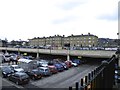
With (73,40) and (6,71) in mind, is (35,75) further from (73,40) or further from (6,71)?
(73,40)

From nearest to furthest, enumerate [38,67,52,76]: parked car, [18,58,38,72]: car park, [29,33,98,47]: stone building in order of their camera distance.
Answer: [38,67,52,76]: parked car → [18,58,38,72]: car park → [29,33,98,47]: stone building

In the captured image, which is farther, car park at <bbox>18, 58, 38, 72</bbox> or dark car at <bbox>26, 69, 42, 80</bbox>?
car park at <bbox>18, 58, 38, 72</bbox>

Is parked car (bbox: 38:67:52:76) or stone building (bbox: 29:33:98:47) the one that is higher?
stone building (bbox: 29:33:98:47)

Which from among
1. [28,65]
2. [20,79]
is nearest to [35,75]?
[20,79]

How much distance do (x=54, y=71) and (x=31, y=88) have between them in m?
10.0

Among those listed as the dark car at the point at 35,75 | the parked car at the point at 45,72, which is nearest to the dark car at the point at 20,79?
the dark car at the point at 35,75

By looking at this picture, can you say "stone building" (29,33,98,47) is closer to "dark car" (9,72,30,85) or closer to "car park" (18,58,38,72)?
"car park" (18,58,38,72)

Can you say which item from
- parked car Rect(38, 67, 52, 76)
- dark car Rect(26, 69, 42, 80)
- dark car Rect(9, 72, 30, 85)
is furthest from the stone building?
dark car Rect(9, 72, 30, 85)

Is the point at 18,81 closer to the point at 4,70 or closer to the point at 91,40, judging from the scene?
the point at 4,70

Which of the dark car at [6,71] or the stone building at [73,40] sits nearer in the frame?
the dark car at [6,71]

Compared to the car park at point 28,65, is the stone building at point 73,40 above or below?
above

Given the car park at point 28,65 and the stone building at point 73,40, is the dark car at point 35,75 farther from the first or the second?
the stone building at point 73,40

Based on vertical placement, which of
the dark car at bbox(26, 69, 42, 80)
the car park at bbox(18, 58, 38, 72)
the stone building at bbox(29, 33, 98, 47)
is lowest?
the dark car at bbox(26, 69, 42, 80)

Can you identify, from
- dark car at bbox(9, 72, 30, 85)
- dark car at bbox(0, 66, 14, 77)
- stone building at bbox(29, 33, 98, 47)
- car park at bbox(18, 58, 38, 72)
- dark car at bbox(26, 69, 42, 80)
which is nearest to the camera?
dark car at bbox(9, 72, 30, 85)
